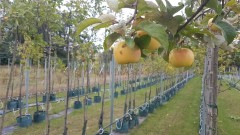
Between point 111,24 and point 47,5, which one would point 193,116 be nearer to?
point 47,5

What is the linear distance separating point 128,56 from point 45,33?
16.0 feet

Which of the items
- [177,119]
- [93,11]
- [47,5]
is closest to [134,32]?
[47,5]

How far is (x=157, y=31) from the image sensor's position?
22.3 inches

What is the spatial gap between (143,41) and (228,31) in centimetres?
19

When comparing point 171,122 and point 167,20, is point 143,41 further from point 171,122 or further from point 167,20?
point 171,122

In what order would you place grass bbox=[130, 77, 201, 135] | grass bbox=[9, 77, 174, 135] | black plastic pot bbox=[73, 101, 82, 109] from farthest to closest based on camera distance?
black plastic pot bbox=[73, 101, 82, 109] → grass bbox=[130, 77, 201, 135] → grass bbox=[9, 77, 174, 135]

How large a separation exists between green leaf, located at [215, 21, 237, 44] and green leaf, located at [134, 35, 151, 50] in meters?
0.16

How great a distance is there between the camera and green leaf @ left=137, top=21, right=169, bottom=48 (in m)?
0.54

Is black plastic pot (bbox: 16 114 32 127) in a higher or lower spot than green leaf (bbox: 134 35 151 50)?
lower

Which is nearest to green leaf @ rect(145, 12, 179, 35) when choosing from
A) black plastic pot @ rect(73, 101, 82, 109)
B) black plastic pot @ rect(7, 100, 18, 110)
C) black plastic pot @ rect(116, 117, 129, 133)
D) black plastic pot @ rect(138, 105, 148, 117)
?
black plastic pot @ rect(116, 117, 129, 133)

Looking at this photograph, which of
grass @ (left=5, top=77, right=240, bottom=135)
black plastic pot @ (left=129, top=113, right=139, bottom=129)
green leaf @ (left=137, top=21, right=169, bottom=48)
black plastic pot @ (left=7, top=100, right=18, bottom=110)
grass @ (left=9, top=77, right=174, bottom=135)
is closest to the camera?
green leaf @ (left=137, top=21, right=169, bottom=48)

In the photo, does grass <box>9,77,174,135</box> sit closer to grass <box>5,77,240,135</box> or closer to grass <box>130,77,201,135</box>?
grass <box>5,77,240,135</box>

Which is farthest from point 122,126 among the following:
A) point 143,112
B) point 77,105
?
point 77,105

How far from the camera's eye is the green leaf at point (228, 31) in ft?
2.08
